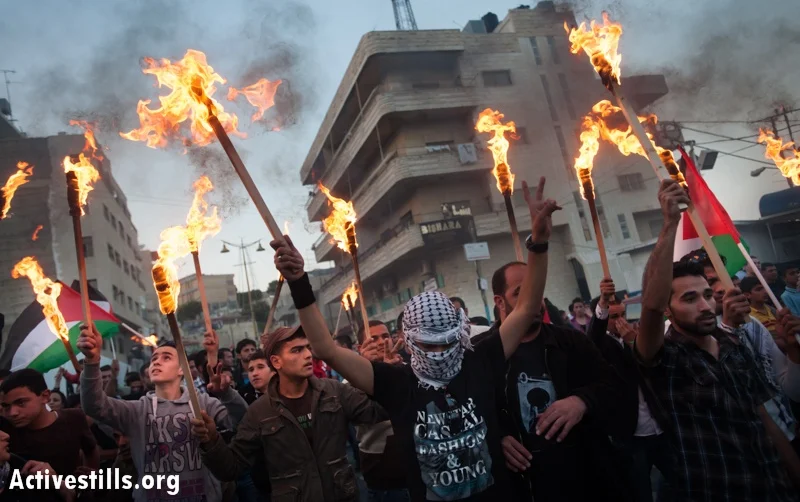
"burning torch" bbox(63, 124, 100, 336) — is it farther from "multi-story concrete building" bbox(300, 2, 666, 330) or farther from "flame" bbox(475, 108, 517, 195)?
"multi-story concrete building" bbox(300, 2, 666, 330)

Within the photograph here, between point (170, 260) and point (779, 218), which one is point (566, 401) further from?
point (779, 218)

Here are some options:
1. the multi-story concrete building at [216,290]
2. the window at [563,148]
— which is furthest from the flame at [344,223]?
the multi-story concrete building at [216,290]

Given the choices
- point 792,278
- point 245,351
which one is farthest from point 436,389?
point 792,278

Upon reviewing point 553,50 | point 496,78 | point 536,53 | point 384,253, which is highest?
point 553,50

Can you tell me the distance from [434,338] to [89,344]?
232 cm

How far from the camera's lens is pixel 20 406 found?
3.77 metres

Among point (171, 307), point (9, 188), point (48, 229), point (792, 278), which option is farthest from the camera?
point (48, 229)

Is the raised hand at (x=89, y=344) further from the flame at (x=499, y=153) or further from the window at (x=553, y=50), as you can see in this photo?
the window at (x=553, y=50)

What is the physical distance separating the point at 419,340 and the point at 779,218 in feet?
69.6

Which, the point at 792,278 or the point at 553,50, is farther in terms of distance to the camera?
the point at 553,50

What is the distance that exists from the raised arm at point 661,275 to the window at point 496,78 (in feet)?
92.1

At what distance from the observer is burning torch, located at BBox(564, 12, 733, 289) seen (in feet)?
10.1

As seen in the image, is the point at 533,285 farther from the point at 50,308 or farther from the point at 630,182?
the point at 630,182

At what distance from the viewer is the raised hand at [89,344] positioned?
3.30 meters
